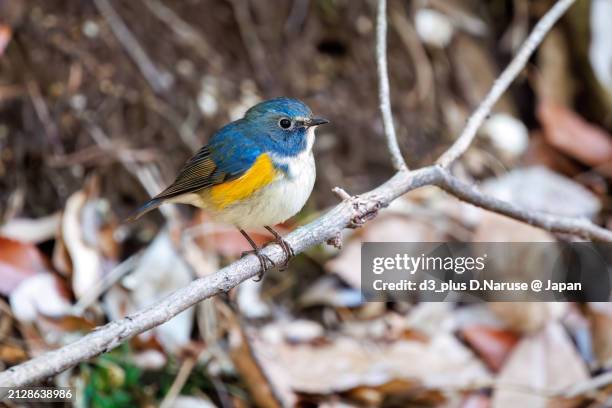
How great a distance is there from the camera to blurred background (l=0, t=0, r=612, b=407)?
4.04 metres

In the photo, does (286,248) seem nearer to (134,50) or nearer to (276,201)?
(276,201)

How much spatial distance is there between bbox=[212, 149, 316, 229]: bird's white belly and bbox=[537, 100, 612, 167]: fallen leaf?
305 centimetres

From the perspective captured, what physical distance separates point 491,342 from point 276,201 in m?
1.92

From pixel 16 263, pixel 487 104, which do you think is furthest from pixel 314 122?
pixel 16 263

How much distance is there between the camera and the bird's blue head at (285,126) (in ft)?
11.4

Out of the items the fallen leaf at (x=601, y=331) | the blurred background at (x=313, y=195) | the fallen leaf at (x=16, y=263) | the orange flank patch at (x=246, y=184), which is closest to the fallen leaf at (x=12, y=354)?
the blurred background at (x=313, y=195)

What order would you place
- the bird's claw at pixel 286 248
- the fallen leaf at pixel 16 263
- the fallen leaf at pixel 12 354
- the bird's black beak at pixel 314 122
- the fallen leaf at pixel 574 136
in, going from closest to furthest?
the bird's claw at pixel 286 248, the bird's black beak at pixel 314 122, the fallen leaf at pixel 12 354, the fallen leaf at pixel 16 263, the fallen leaf at pixel 574 136

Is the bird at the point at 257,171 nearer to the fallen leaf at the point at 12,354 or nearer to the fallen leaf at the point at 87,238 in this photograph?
the fallen leaf at the point at 87,238

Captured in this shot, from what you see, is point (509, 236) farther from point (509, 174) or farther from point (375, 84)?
point (375, 84)

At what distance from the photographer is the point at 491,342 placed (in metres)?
4.52

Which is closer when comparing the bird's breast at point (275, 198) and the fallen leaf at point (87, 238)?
the bird's breast at point (275, 198)

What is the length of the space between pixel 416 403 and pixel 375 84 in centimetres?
256

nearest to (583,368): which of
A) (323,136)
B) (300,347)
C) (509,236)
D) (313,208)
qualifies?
(509,236)

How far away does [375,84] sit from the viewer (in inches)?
229
